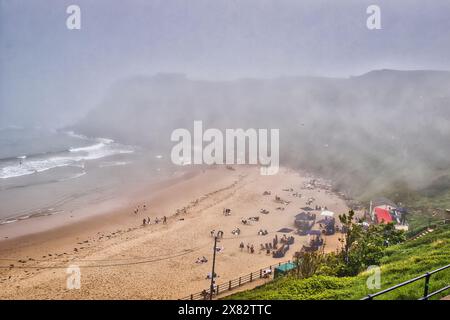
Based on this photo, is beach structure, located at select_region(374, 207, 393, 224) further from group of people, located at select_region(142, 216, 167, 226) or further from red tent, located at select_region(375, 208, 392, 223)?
group of people, located at select_region(142, 216, 167, 226)

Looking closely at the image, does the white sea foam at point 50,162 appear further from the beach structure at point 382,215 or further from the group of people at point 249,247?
the beach structure at point 382,215

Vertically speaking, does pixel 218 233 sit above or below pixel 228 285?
below

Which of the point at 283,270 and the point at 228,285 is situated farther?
the point at 228,285

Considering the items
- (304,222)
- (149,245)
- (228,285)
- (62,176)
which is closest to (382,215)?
(304,222)

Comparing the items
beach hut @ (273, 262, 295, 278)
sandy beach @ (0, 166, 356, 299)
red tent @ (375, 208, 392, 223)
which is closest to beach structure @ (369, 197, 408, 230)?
red tent @ (375, 208, 392, 223)

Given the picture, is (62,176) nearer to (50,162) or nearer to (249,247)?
(50,162)

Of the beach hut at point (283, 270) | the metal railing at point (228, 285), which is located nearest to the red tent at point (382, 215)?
the metal railing at point (228, 285)
